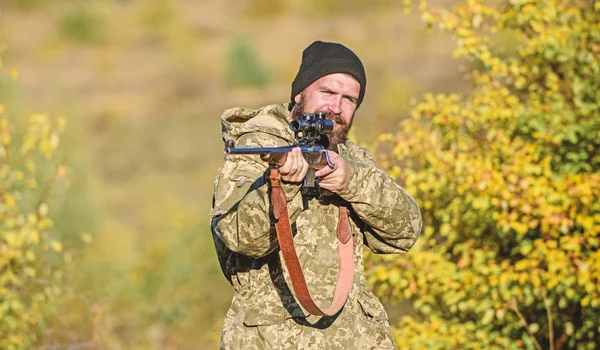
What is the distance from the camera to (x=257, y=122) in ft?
12.4

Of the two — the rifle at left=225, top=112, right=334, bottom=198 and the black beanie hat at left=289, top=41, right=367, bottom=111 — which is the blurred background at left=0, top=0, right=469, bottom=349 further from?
the rifle at left=225, top=112, right=334, bottom=198

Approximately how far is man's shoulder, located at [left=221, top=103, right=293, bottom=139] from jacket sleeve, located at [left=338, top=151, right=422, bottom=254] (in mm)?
303

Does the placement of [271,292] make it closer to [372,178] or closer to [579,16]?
[372,178]

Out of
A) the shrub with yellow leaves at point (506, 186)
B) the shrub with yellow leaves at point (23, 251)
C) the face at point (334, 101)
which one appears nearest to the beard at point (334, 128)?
the face at point (334, 101)

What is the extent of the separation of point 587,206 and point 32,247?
14.1 ft

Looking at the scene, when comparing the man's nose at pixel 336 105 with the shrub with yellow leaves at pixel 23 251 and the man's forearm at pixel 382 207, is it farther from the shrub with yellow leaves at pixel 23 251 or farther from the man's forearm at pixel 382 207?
the shrub with yellow leaves at pixel 23 251

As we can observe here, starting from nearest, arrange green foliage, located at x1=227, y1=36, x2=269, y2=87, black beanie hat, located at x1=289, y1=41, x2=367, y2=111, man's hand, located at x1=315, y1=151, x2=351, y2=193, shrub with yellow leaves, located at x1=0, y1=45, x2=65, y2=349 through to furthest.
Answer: man's hand, located at x1=315, y1=151, x2=351, y2=193, black beanie hat, located at x1=289, y1=41, x2=367, y2=111, shrub with yellow leaves, located at x1=0, y1=45, x2=65, y2=349, green foliage, located at x1=227, y1=36, x2=269, y2=87

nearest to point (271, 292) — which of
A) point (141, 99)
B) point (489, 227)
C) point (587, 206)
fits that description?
point (587, 206)

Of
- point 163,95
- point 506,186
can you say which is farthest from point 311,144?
point 163,95

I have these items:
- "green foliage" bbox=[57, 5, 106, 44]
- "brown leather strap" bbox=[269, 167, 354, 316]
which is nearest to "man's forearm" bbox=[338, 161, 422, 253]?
"brown leather strap" bbox=[269, 167, 354, 316]

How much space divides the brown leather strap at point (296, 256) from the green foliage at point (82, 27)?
340ft

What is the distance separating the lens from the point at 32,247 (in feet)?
26.1

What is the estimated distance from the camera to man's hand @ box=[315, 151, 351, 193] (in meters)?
3.51

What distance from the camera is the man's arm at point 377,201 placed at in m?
3.55
